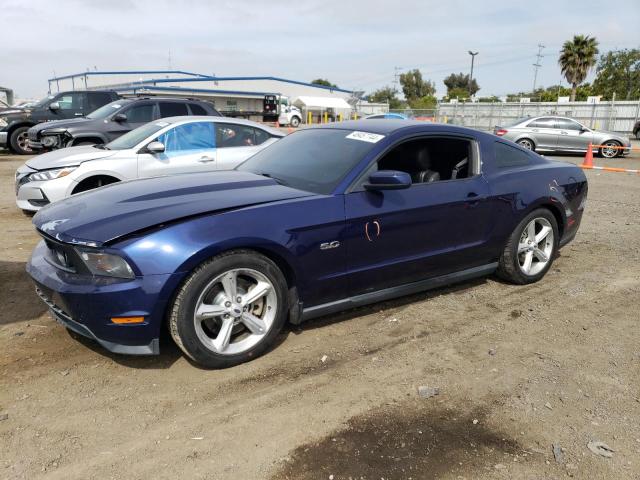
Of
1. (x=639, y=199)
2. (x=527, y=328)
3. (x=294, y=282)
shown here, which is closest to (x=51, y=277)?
(x=294, y=282)

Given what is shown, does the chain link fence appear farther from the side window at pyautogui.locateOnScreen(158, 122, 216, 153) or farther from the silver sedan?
the side window at pyautogui.locateOnScreen(158, 122, 216, 153)

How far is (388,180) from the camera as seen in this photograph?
3.45m

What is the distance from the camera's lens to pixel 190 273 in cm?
292

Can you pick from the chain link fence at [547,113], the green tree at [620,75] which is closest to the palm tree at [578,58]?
the green tree at [620,75]

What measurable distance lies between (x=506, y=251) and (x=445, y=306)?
83 centimetres

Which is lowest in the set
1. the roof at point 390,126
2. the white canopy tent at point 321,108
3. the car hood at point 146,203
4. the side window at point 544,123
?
the car hood at point 146,203

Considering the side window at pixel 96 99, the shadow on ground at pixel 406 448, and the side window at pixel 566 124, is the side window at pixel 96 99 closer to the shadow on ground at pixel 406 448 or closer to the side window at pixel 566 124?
the side window at pixel 566 124

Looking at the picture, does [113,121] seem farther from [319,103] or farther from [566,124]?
[319,103]

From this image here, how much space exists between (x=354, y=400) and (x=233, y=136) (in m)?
5.38

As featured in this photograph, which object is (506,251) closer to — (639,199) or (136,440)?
(136,440)

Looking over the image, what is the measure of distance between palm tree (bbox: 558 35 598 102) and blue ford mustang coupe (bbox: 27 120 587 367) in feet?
157

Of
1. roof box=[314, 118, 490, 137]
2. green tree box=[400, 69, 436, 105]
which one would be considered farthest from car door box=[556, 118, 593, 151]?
green tree box=[400, 69, 436, 105]

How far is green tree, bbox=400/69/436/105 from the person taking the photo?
10744 cm

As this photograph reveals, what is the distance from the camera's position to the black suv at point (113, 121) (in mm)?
9742
